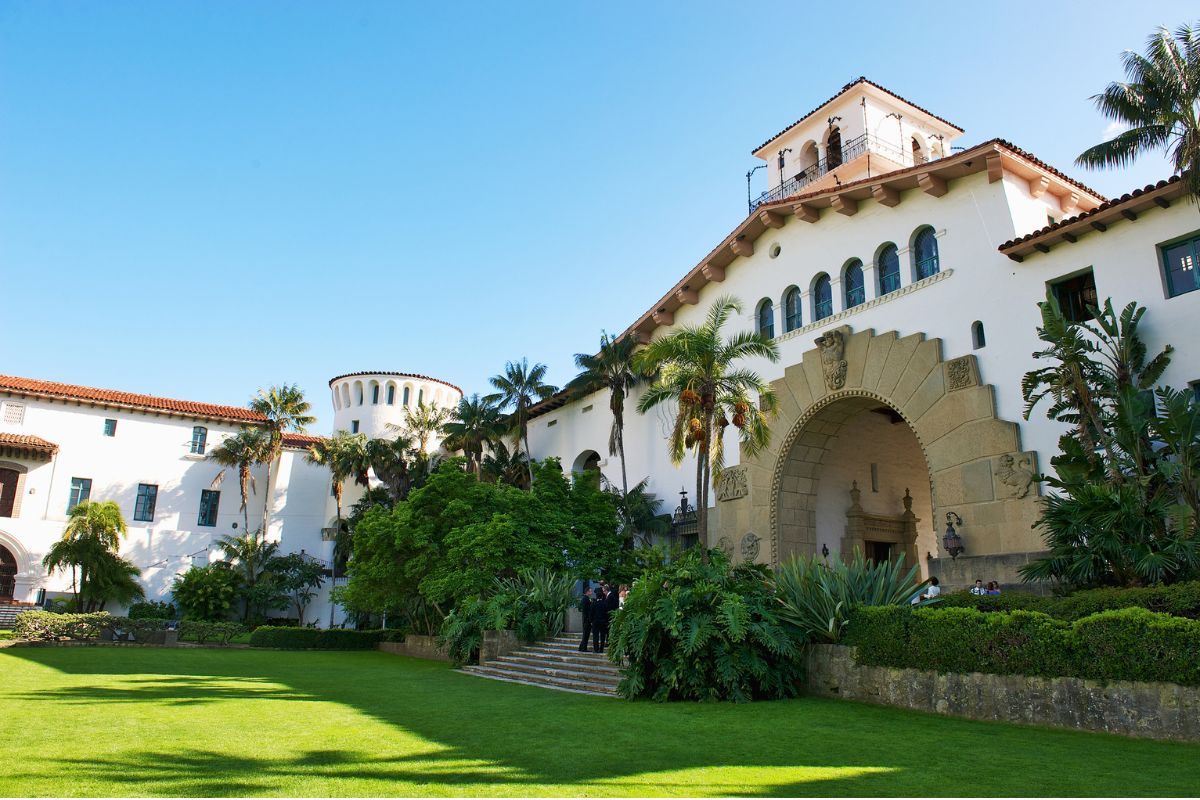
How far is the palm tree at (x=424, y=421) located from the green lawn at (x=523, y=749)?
3369 centimetres

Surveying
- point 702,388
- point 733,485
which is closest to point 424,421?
point 733,485

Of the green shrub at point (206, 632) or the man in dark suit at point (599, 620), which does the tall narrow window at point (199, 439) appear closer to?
the green shrub at point (206, 632)

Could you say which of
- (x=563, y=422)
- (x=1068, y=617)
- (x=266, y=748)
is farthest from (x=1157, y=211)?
(x=563, y=422)

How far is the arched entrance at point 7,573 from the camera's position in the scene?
122ft

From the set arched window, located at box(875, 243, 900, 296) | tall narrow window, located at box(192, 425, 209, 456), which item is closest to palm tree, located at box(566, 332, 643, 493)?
arched window, located at box(875, 243, 900, 296)

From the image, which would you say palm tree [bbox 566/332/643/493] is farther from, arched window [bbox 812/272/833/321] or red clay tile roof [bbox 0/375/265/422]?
red clay tile roof [bbox 0/375/265/422]

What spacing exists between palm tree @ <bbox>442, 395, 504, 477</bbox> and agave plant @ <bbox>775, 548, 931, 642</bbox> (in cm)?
2378

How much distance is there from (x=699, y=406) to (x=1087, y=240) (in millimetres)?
8625

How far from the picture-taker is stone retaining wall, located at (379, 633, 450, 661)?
24562 mm

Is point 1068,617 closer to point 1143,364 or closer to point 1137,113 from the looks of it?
point 1143,364

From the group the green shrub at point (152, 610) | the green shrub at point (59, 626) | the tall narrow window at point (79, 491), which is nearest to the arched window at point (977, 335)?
the green shrub at point (59, 626)

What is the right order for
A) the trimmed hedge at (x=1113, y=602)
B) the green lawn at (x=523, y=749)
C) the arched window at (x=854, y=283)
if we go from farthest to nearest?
the arched window at (x=854, y=283) → the trimmed hedge at (x=1113, y=602) → the green lawn at (x=523, y=749)

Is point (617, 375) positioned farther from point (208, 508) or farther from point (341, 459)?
point (208, 508)

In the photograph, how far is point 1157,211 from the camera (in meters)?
15.9
